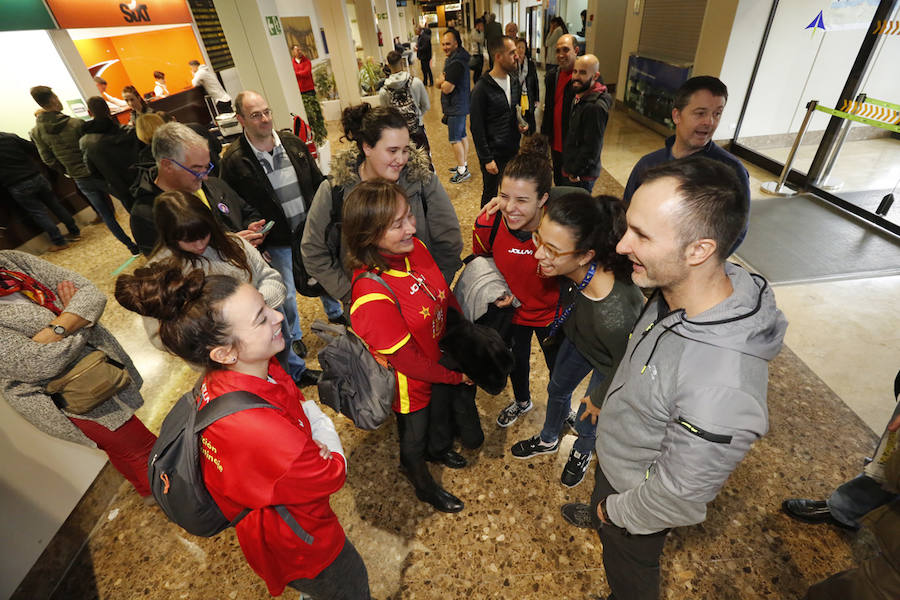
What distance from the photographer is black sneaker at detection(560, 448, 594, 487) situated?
228cm

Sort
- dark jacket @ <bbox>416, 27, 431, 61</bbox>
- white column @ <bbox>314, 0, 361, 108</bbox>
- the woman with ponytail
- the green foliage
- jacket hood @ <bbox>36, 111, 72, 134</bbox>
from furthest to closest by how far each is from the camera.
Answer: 1. dark jacket @ <bbox>416, 27, 431, 61</bbox>
2. white column @ <bbox>314, 0, 361, 108</bbox>
3. the green foliage
4. jacket hood @ <bbox>36, 111, 72, 134</bbox>
5. the woman with ponytail

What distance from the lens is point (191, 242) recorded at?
1.95 meters

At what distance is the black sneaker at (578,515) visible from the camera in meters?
2.15

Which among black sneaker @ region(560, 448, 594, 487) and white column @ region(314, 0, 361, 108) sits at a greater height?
white column @ region(314, 0, 361, 108)

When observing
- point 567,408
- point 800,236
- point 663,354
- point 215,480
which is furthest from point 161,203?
point 800,236

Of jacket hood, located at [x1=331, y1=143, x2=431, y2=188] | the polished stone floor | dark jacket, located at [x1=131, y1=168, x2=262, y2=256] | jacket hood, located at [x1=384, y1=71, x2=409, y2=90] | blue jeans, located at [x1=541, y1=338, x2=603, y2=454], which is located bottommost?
the polished stone floor

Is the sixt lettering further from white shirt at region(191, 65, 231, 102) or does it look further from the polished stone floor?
the polished stone floor

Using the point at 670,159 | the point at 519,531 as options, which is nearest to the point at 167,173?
the point at 519,531

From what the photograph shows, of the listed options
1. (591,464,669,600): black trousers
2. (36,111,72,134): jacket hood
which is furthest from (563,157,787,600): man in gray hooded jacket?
(36,111,72,134): jacket hood

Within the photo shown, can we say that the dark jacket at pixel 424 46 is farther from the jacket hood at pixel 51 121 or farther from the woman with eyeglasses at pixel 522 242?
the woman with eyeglasses at pixel 522 242

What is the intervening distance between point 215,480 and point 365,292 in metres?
0.79

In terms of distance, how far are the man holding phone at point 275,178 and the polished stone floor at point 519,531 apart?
4.00 ft

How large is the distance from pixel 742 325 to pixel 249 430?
140cm

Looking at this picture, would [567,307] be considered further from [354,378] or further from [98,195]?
[98,195]
